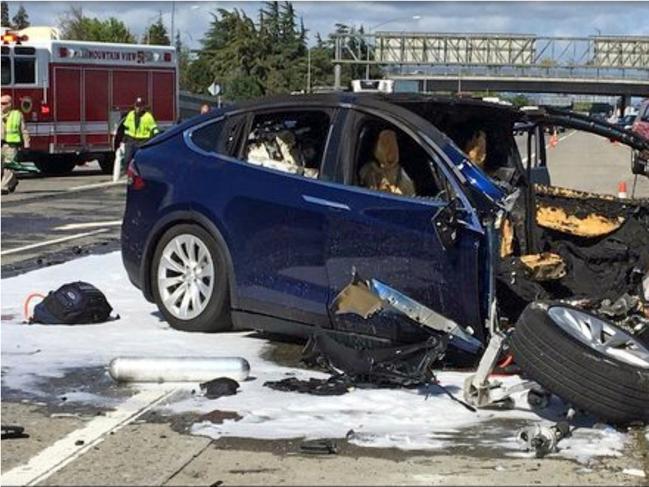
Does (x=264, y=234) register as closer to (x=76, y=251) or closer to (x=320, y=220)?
(x=320, y=220)

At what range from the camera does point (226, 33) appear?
89.9 meters

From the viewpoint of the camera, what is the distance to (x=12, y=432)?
538 centimetres

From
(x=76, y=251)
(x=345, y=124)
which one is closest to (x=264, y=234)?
(x=345, y=124)

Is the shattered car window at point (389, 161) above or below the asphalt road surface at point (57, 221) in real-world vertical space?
above

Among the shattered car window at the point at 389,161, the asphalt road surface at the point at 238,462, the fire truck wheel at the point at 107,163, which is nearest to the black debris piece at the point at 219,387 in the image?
the asphalt road surface at the point at 238,462

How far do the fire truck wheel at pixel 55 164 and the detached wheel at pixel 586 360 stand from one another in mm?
22833

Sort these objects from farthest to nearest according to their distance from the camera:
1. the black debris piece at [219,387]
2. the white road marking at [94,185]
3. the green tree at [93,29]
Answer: the green tree at [93,29]
the white road marking at [94,185]
the black debris piece at [219,387]

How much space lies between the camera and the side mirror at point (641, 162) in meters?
7.38

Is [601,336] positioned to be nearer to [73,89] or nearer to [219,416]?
[219,416]

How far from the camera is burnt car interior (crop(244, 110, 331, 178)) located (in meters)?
7.23

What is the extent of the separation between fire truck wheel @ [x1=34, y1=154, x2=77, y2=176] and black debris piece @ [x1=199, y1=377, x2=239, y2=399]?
71.4 ft

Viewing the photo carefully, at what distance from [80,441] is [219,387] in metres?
1.02

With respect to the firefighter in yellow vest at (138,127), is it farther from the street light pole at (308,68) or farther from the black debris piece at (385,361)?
the street light pole at (308,68)

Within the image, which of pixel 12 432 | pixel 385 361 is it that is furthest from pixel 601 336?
pixel 12 432
